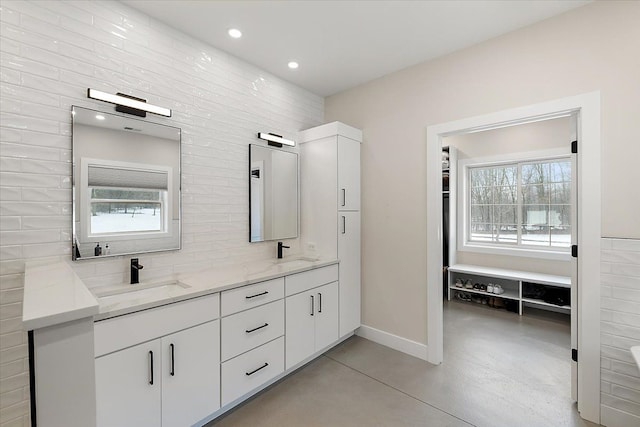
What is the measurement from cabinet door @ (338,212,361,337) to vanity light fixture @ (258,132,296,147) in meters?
0.99

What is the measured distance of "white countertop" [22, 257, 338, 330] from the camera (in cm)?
80

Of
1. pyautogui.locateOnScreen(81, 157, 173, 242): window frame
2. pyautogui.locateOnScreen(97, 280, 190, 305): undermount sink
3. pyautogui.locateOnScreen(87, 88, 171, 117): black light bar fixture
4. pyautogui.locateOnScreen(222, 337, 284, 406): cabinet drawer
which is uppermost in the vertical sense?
pyautogui.locateOnScreen(87, 88, 171, 117): black light bar fixture

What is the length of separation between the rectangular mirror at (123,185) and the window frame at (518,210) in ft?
14.8

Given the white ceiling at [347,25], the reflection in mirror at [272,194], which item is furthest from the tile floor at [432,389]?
the white ceiling at [347,25]

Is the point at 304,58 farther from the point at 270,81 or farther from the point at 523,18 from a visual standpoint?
the point at 523,18

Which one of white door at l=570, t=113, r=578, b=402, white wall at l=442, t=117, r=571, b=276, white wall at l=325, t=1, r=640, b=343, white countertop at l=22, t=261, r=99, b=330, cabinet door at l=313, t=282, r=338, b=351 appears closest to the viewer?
white countertop at l=22, t=261, r=99, b=330

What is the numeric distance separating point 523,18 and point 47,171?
3499 millimetres

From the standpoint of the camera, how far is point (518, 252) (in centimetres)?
437

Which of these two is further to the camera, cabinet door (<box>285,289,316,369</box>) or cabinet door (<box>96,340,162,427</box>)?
cabinet door (<box>285,289,316,369</box>)

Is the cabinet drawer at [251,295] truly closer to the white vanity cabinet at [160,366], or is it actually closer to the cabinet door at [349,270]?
the white vanity cabinet at [160,366]

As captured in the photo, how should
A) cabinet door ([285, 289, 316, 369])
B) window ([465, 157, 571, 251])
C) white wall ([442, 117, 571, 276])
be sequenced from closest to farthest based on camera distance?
cabinet door ([285, 289, 316, 369]) < white wall ([442, 117, 571, 276]) < window ([465, 157, 571, 251])

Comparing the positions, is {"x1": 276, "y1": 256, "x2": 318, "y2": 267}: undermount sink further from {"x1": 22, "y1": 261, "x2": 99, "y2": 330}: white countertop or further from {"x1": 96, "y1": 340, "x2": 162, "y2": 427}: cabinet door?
{"x1": 22, "y1": 261, "x2": 99, "y2": 330}: white countertop

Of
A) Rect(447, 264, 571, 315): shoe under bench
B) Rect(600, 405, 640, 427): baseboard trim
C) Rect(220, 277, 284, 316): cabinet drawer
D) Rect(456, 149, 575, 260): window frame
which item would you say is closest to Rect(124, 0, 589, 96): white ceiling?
Rect(220, 277, 284, 316): cabinet drawer

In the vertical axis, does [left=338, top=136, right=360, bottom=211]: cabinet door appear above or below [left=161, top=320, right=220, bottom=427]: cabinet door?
above
